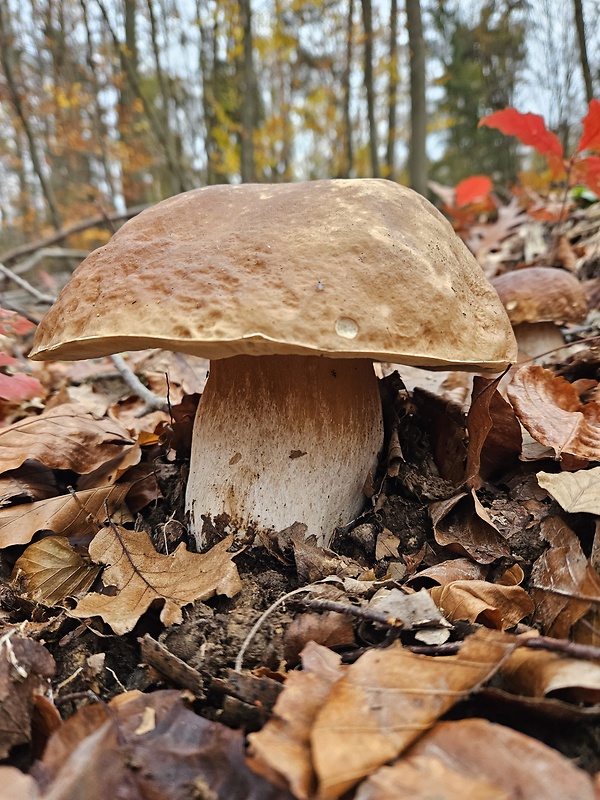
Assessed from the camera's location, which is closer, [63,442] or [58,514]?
[58,514]

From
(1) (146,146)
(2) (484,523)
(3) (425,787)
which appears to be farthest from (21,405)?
(1) (146,146)

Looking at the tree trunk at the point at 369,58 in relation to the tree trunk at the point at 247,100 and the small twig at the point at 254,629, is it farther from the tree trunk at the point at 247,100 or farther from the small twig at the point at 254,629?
the small twig at the point at 254,629

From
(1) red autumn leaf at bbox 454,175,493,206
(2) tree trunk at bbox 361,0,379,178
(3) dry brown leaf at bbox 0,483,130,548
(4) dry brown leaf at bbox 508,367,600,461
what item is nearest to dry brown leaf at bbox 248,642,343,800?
(4) dry brown leaf at bbox 508,367,600,461

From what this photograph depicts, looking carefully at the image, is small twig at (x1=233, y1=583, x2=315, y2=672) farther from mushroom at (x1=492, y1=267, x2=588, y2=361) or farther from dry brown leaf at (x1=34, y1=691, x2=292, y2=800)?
mushroom at (x1=492, y1=267, x2=588, y2=361)

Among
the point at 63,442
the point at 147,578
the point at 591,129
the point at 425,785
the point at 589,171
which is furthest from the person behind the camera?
the point at 589,171

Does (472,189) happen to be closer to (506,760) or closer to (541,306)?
(541,306)

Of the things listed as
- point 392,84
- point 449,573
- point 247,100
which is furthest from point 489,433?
point 392,84
